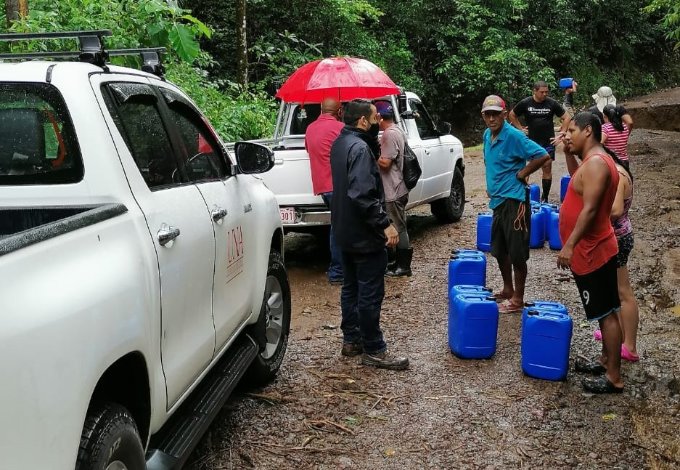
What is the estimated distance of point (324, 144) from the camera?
682 cm

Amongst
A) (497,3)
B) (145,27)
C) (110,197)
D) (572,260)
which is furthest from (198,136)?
(497,3)

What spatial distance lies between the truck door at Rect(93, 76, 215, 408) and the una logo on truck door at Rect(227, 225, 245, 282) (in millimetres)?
304

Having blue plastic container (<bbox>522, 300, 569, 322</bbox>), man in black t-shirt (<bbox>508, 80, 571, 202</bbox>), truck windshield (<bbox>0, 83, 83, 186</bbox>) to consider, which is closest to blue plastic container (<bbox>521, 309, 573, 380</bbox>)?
blue plastic container (<bbox>522, 300, 569, 322</bbox>)

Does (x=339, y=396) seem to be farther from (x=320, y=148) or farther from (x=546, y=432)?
(x=320, y=148)

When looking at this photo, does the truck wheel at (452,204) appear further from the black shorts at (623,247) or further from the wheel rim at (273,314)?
the wheel rim at (273,314)

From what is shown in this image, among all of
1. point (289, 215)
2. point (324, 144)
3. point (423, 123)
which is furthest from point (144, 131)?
point (423, 123)

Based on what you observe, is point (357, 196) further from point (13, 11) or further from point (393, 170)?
point (13, 11)

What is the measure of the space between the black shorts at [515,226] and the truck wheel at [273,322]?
7.04 ft

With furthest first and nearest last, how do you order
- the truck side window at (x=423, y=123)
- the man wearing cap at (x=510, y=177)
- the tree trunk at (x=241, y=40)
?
the tree trunk at (x=241, y=40) < the truck side window at (x=423, y=123) < the man wearing cap at (x=510, y=177)

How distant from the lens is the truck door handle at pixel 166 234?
8.93ft

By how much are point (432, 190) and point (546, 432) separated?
5.57m

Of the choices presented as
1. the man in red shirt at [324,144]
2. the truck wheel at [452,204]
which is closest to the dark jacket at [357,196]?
the man in red shirt at [324,144]

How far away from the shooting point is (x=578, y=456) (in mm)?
3775

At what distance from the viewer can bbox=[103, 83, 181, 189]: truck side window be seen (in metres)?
2.91
